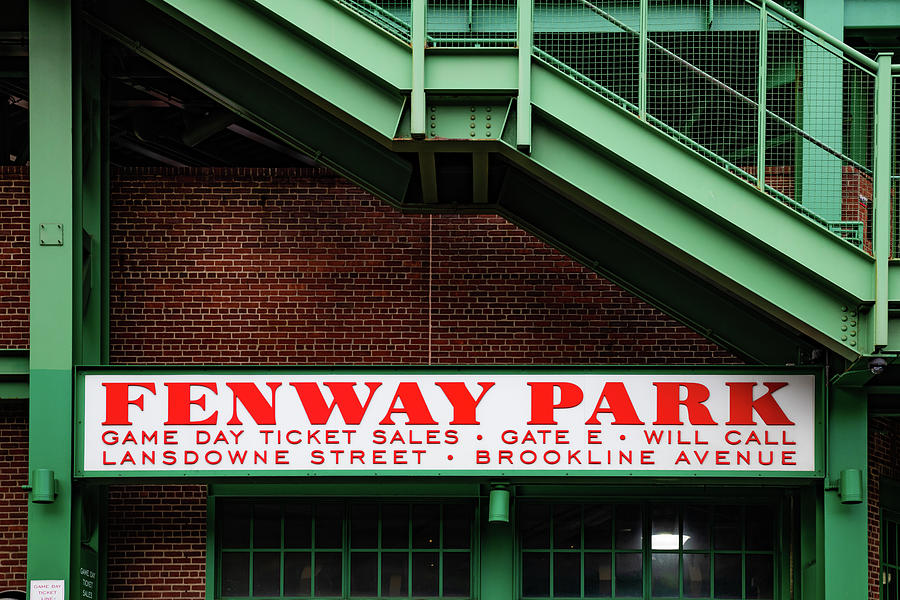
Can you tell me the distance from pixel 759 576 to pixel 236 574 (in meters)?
5.73

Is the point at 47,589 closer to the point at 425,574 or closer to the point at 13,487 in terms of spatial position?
the point at 13,487

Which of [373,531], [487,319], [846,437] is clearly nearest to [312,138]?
[487,319]

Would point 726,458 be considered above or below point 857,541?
above

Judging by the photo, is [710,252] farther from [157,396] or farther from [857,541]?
[157,396]

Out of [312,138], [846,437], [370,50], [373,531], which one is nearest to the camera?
[370,50]

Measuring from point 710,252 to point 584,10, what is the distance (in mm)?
2592

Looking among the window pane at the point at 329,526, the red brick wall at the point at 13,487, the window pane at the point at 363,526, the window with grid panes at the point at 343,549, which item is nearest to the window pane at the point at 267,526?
the window with grid panes at the point at 343,549

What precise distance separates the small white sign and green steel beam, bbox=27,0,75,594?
0.04 m

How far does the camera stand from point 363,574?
11.3m

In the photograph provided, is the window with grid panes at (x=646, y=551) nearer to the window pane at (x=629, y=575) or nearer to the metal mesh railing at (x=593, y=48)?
the window pane at (x=629, y=575)

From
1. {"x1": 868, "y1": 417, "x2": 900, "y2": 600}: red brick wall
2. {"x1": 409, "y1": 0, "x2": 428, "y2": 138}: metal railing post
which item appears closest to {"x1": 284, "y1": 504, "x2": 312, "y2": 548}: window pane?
{"x1": 409, "y1": 0, "x2": 428, "y2": 138}: metal railing post

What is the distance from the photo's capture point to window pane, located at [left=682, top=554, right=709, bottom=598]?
1140 centimetres

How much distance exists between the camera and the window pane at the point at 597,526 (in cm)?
1147

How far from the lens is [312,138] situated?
953 centimetres
